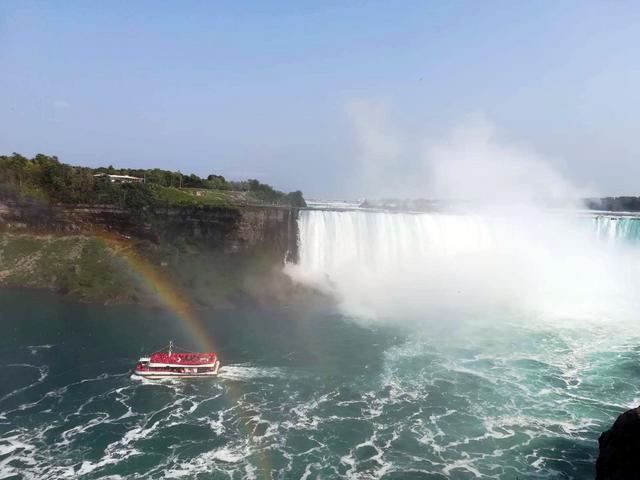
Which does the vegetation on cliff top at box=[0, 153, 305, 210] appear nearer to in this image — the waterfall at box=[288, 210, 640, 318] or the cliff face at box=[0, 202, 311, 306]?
the cliff face at box=[0, 202, 311, 306]

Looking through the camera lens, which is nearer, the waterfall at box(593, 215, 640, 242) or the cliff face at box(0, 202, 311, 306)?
the cliff face at box(0, 202, 311, 306)

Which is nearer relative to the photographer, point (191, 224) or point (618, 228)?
point (191, 224)

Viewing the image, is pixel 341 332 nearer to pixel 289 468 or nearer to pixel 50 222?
pixel 289 468

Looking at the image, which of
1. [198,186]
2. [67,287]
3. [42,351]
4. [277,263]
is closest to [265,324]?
[277,263]

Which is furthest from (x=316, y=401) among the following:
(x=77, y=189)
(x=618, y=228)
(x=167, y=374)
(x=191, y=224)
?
(x=618, y=228)

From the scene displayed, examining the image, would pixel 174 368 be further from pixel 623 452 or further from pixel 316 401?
pixel 623 452

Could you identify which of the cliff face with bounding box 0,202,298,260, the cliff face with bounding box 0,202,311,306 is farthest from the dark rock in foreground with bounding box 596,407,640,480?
the cliff face with bounding box 0,202,298,260

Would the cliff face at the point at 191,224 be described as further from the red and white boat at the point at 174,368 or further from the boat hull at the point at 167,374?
the boat hull at the point at 167,374
